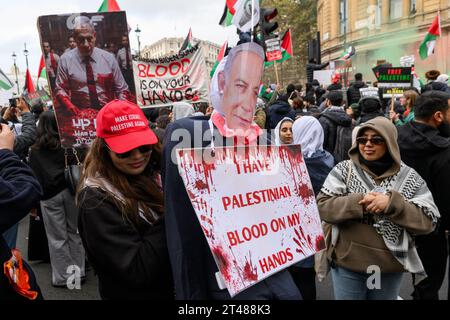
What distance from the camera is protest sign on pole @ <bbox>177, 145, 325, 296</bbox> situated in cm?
156

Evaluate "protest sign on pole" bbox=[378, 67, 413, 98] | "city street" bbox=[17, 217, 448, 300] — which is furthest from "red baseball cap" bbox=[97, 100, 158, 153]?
"protest sign on pole" bbox=[378, 67, 413, 98]

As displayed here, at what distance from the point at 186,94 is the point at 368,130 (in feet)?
8.47

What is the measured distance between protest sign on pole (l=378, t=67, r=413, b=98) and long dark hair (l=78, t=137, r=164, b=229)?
6.12m

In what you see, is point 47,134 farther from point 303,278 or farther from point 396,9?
point 396,9

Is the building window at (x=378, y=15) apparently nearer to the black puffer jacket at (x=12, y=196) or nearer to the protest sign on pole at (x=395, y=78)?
the protest sign on pole at (x=395, y=78)

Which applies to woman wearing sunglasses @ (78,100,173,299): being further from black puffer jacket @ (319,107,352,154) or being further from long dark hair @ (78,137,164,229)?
black puffer jacket @ (319,107,352,154)

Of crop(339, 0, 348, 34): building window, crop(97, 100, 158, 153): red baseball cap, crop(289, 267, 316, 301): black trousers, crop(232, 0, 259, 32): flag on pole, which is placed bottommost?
crop(289, 267, 316, 301): black trousers

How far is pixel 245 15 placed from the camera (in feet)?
7.90

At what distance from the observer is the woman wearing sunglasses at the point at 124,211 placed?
5.43ft

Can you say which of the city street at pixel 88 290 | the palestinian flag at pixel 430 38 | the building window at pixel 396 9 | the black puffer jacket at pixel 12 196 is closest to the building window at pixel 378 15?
the building window at pixel 396 9

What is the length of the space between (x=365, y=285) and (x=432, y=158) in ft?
3.98

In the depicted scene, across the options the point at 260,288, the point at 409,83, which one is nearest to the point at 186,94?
the point at 260,288

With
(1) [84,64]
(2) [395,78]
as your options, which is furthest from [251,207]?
(2) [395,78]
